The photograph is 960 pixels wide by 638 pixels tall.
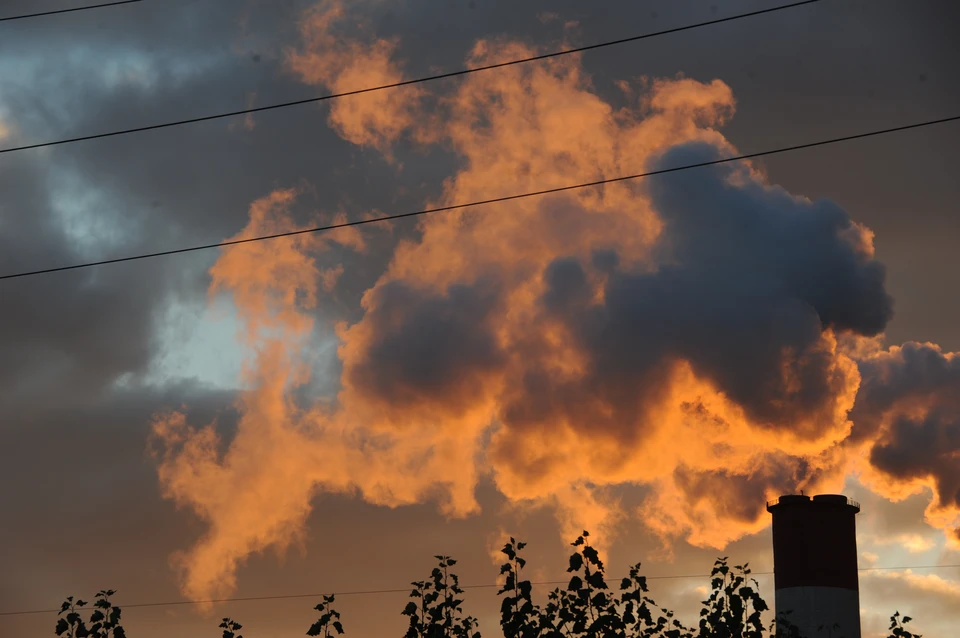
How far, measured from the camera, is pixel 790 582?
6531 cm

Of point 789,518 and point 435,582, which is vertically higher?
point 789,518

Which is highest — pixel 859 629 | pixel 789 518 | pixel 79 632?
pixel 789 518

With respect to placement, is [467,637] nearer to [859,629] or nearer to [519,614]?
[519,614]

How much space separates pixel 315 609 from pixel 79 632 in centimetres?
356

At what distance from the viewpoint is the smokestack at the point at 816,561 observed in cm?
6369

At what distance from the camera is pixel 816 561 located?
64625mm

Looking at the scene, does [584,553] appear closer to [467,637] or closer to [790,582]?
[467,637]

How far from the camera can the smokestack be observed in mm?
63688

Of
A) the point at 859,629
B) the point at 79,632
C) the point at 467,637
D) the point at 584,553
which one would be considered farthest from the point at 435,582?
the point at 859,629

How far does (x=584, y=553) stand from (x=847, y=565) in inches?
2122

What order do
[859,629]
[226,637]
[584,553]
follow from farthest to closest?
[859,629], [226,637], [584,553]

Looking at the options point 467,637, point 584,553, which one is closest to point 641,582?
point 584,553

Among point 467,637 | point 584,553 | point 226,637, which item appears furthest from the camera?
point 226,637

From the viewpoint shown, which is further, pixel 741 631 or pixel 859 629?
pixel 859 629
